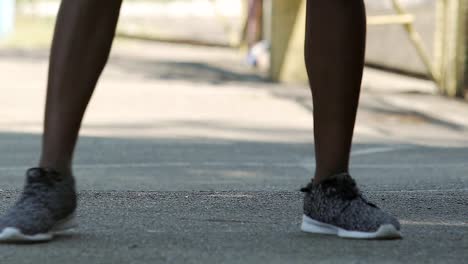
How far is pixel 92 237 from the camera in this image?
3.27m

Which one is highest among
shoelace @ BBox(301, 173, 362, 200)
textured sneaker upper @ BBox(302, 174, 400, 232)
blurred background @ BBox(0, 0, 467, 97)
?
shoelace @ BBox(301, 173, 362, 200)

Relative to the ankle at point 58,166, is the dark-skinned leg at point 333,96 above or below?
above

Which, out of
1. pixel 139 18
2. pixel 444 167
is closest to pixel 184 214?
pixel 444 167

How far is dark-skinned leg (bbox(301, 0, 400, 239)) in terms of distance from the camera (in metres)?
3.39

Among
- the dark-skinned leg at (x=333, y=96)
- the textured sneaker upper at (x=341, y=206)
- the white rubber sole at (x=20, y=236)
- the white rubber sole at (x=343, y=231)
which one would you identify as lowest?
the white rubber sole at (x=20, y=236)

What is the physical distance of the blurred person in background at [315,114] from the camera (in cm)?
324

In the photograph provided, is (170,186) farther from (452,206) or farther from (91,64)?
(91,64)

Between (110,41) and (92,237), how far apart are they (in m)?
0.53

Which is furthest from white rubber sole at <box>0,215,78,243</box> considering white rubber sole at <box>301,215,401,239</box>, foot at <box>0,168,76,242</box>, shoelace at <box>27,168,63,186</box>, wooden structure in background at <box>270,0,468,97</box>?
wooden structure in background at <box>270,0,468,97</box>

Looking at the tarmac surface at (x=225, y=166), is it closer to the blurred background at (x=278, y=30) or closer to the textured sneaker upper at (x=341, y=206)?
the textured sneaker upper at (x=341, y=206)

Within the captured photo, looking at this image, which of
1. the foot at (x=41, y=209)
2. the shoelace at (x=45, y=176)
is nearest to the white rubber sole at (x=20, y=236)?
the foot at (x=41, y=209)

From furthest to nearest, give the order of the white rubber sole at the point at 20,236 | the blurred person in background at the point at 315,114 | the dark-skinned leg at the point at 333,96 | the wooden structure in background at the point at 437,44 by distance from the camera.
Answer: the wooden structure in background at the point at 437,44 < the dark-skinned leg at the point at 333,96 < the blurred person in background at the point at 315,114 < the white rubber sole at the point at 20,236

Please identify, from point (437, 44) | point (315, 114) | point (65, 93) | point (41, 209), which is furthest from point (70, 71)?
point (437, 44)

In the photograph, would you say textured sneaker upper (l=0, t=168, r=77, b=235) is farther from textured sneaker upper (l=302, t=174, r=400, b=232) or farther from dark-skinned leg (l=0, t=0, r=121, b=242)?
textured sneaker upper (l=302, t=174, r=400, b=232)
